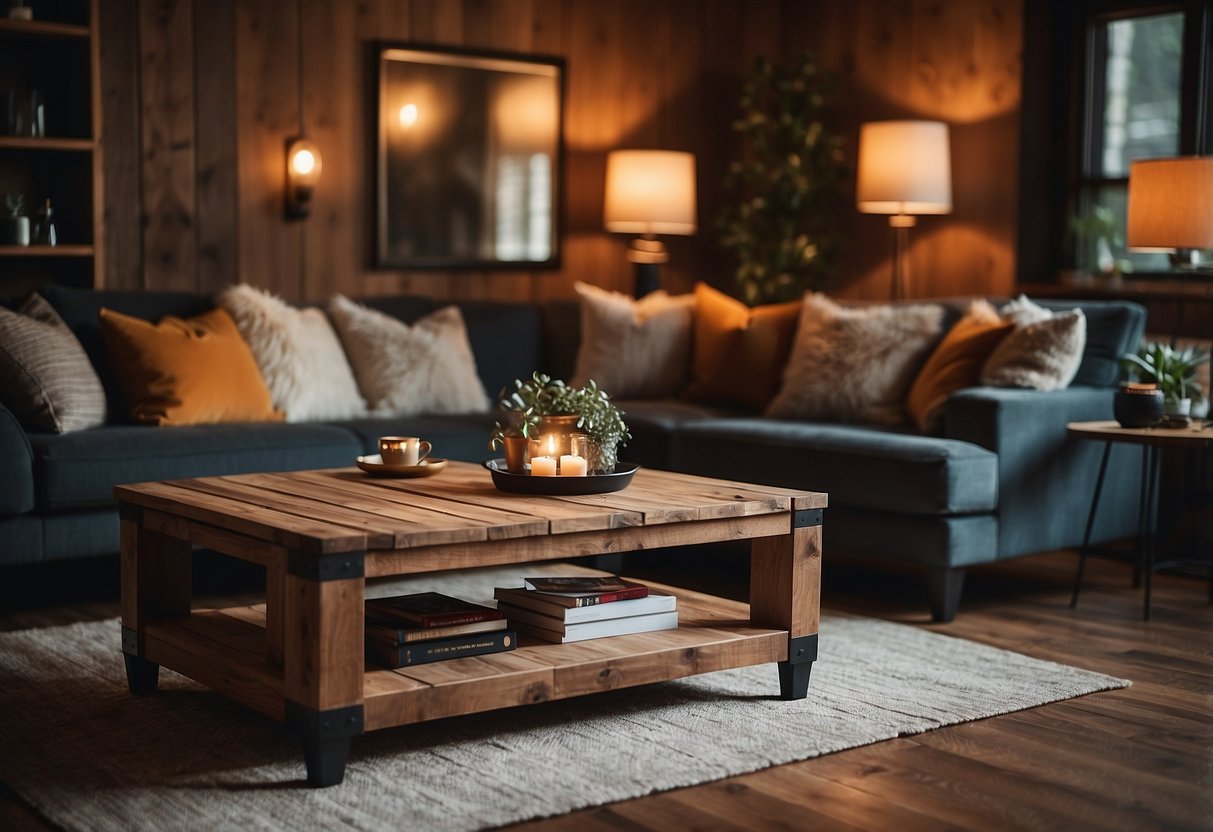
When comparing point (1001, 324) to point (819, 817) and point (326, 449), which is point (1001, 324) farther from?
point (819, 817)

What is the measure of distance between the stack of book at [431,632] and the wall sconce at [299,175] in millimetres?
2781

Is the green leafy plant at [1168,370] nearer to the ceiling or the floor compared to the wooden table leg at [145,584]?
nearer to the ceiling

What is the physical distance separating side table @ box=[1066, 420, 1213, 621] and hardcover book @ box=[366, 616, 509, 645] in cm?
199

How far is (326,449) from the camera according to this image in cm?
423

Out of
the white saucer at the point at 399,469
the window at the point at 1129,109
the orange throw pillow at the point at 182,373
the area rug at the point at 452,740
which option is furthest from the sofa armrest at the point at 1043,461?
the orange throw pillow at the point at 182,373

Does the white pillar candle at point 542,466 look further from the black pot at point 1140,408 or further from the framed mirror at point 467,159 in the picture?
the framed mirror at point 467,159

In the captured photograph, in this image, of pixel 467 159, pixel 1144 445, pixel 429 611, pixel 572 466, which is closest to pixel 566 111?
pixel 467 159

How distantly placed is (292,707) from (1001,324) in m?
2.72

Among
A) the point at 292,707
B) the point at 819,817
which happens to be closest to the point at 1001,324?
the point at 819,817

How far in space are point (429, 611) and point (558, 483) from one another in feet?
1.31

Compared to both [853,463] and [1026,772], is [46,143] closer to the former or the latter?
[853,463]

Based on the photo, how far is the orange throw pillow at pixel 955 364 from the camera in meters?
4.30

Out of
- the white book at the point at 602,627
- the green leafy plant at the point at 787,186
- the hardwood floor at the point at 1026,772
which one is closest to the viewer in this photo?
the hardwood floor at the point at 1026,772

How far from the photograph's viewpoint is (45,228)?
463 cm
